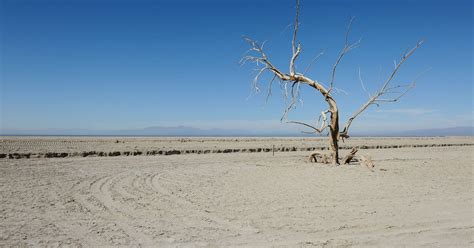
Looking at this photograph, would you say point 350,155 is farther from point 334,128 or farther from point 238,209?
point 238,209

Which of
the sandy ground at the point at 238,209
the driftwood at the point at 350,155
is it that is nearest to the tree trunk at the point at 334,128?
the driftwood at the point at 350,155

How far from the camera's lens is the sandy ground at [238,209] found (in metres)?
5.91

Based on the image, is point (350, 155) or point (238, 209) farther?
point (350, 155)

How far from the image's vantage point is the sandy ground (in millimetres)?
5914

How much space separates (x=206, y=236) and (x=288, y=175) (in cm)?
716

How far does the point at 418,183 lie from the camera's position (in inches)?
440

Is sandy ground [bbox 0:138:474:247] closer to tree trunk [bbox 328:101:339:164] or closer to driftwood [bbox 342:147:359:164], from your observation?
driftwood [bbox 342:147:359:164]

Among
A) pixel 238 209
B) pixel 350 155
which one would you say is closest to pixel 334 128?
pixel 350 155

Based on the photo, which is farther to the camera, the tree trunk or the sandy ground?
the tree trunk

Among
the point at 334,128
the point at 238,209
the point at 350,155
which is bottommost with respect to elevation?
the point at 238,209

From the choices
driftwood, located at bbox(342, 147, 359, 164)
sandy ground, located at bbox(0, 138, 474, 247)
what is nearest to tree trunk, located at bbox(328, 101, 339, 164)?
driftwood, located at bbox(342, 147, 359, 164)

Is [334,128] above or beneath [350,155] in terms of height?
above

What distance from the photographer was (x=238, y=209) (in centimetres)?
790

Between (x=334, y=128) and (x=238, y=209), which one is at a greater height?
(x=334, y=128)
